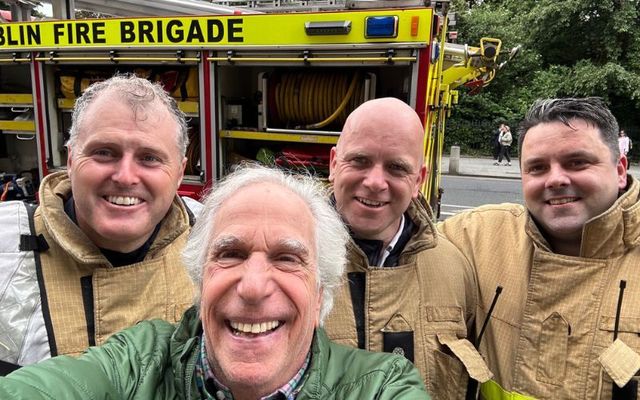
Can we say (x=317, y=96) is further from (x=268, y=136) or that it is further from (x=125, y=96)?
(x=125, y=96)

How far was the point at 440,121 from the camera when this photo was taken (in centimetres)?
530

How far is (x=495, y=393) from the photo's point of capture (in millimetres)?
1935

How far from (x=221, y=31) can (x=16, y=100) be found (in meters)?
2.34

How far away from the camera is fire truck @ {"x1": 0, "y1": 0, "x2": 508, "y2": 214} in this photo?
3.74 metres

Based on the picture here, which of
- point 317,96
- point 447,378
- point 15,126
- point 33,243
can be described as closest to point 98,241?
point 33,243

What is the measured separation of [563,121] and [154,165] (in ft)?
4.80

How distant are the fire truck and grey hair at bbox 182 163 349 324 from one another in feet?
7.65

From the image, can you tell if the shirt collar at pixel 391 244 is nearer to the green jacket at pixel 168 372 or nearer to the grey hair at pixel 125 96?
the green jacket at pixel 168 372

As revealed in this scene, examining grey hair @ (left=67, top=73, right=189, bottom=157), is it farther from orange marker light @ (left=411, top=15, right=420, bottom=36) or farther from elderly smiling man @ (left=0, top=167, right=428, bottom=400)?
orange marker light @ (left=411, top=15, right=420, bottom=36)

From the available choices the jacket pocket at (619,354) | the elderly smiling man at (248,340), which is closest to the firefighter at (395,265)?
the elderly smiling man at (248,340)

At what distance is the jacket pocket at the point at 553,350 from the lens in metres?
1.79

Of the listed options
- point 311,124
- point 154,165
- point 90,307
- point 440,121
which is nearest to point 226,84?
point 311,124

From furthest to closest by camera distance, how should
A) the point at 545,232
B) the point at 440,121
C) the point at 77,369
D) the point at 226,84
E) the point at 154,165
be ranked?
the point at 440,121, the point at 226,84, the point at 545,232, the point at 154,165, the point at 77,369

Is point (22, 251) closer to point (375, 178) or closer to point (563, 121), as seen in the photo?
point (375, 178)
